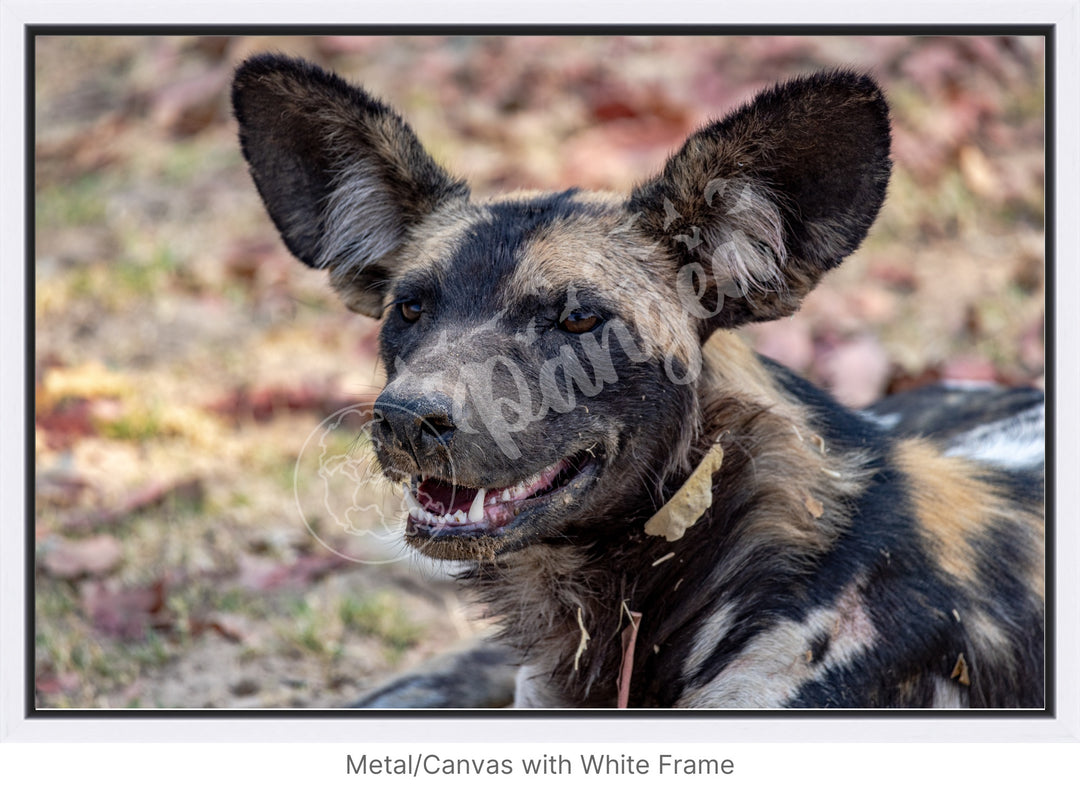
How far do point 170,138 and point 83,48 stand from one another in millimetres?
1049

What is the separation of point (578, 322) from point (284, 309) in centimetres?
424

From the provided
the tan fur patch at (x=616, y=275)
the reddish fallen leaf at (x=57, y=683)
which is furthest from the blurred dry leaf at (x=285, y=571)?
the tan fur patch at (x=616, y=275)

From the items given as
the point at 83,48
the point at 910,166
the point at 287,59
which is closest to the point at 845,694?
the point at 287,59

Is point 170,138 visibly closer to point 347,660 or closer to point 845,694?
point 347,660

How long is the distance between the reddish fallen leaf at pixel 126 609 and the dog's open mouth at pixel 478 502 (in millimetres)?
2154

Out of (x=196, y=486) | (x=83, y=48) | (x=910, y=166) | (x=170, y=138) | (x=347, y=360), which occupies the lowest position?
(x=196, y=486)

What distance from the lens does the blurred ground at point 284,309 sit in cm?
478

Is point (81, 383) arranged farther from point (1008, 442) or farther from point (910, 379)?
point (1008, 442)

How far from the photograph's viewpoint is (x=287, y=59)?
341 centimetres

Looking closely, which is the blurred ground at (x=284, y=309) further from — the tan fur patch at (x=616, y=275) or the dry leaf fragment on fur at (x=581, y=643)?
the dry leaf fragment on fur at (x=581, y=643)

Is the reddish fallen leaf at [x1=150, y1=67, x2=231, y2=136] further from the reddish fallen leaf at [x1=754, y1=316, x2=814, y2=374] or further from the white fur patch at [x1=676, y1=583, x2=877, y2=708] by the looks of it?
the white fur patch at [x1=676, y1=583, x2=877, y2=708]

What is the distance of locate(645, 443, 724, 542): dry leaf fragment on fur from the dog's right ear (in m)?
1.24
